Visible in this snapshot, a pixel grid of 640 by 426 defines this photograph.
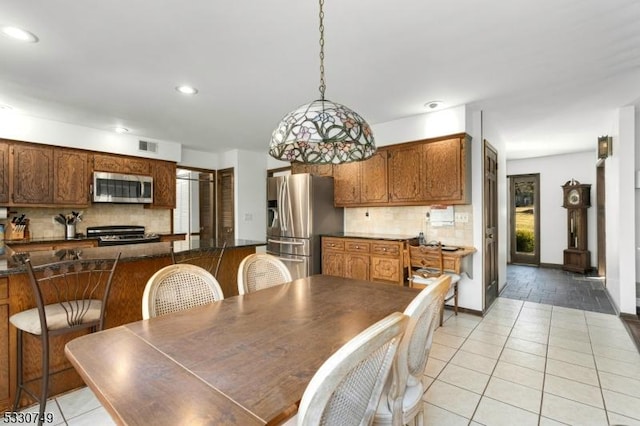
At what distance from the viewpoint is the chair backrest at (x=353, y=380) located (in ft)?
2.23

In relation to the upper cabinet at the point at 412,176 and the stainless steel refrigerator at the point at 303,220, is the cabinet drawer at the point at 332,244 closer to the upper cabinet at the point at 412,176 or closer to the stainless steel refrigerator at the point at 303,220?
the stainless steel refrigerator at the point at 303,220

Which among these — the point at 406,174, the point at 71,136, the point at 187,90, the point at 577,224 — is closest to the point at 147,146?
the point at 71,136

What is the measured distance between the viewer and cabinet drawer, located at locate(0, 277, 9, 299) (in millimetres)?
1868

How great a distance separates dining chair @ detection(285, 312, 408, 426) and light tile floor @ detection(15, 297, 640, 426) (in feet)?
4.29

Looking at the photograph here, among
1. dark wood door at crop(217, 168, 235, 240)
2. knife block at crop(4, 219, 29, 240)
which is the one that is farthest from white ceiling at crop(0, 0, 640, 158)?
dark wood door at crop(217, 168, 235, 240)

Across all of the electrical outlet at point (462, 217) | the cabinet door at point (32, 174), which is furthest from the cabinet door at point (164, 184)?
the electrical outlet at point (462, 217)

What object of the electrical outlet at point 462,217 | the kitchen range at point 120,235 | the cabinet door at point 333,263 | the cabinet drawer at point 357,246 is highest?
the electrical outlet at point 462,217

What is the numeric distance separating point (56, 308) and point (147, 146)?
3.72 metres

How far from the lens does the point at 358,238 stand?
4.25 m

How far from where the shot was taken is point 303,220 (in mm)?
4754

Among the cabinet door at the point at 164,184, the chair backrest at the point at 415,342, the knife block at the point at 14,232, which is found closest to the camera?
the chair backrest at the point at 415,342

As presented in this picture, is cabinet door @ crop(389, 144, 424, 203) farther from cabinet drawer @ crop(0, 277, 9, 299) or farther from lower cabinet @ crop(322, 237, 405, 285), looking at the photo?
cabinet drawer @ crop(0, 277, 9, 299)

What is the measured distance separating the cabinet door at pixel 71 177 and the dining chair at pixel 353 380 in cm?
488

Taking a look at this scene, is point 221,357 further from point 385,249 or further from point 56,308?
point 385,249
